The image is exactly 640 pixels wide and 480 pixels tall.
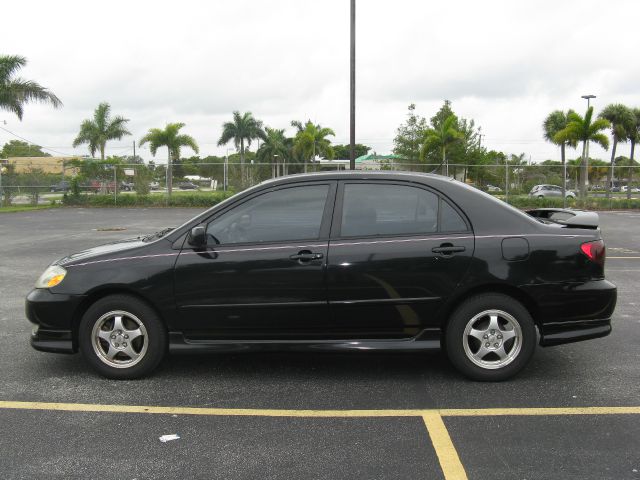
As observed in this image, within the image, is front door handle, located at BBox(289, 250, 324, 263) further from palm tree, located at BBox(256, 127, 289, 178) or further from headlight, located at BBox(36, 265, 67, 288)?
palm tree, located at BBox(256, 127, 289, 178)

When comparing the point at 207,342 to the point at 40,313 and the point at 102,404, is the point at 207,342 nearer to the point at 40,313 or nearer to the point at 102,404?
the point at 102,404

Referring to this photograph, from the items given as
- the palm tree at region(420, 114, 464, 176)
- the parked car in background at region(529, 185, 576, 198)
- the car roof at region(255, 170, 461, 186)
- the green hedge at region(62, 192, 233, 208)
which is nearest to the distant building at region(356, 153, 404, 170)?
the palm tree at region(420, 114, 464, 176)

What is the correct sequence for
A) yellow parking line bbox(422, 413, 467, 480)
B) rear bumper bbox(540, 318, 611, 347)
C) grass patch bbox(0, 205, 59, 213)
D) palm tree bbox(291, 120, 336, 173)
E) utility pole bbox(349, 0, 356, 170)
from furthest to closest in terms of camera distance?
palm tree bbox(291, 120, 336, 173) < grass patch bbox(0, 205, 59, 213) < utility pole bbox(349, 0, 356, 170) < rear bumper bbox(540, 318, 611, 347) < yellow parking line bbox(422, 413, 467, 480)

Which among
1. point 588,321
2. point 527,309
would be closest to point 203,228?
point 527,309

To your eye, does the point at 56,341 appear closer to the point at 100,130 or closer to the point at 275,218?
the point at 275,218

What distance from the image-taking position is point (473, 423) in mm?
3594

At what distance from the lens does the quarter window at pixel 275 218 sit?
434cm

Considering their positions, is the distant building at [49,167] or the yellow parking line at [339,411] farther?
the distant building at [49,167]

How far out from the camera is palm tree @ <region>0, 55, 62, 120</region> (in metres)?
27.7

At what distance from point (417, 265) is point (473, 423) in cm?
116

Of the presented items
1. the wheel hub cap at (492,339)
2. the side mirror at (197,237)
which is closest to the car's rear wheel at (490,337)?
the wheel hub cap at (492,339)

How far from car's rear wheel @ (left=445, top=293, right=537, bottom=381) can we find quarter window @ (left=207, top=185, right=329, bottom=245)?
1.26 m

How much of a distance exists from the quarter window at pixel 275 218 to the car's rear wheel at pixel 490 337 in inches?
49.6

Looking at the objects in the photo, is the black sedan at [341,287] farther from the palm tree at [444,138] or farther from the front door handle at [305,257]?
the palm tree at [444,138]
